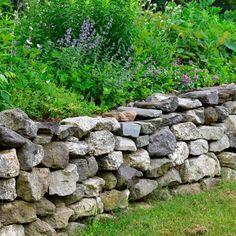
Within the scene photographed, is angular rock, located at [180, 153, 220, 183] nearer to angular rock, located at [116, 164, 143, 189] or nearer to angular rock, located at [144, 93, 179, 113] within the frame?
angular rock, located at [144, 93, 179, 113]

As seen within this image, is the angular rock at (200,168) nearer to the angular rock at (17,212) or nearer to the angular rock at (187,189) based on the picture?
the angular rock at (187,189)

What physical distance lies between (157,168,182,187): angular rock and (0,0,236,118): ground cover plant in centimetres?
83

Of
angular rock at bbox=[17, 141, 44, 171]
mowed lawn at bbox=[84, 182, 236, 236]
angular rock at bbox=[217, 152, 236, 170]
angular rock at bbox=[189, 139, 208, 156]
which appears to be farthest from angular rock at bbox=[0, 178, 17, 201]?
angular rock at bbox=[217, 152, 236, 170]

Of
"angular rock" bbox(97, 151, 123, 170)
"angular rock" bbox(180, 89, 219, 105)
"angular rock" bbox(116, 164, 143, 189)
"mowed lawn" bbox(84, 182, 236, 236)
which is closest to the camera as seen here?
"mowed lawn" bbox(84, 182, 236, 236)

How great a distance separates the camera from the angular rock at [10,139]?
13.2ft

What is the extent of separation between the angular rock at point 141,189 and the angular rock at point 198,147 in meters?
0.79

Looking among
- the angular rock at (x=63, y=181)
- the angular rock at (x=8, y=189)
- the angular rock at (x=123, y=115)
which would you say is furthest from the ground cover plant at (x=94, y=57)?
the angular rock at (x=8, y=189)

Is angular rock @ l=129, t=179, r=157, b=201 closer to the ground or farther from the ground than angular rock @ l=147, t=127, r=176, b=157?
closer to the ground

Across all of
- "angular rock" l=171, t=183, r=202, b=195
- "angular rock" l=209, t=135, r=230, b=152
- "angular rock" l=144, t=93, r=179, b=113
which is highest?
"angular rock" l=144, t=93, r=179, b=113

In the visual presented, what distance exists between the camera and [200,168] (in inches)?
248

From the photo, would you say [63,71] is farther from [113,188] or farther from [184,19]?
[184,19]

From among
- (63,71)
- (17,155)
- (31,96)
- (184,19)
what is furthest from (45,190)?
(184,19)

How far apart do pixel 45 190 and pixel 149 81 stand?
2.47 metres

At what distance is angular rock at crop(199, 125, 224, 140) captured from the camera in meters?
6.44
